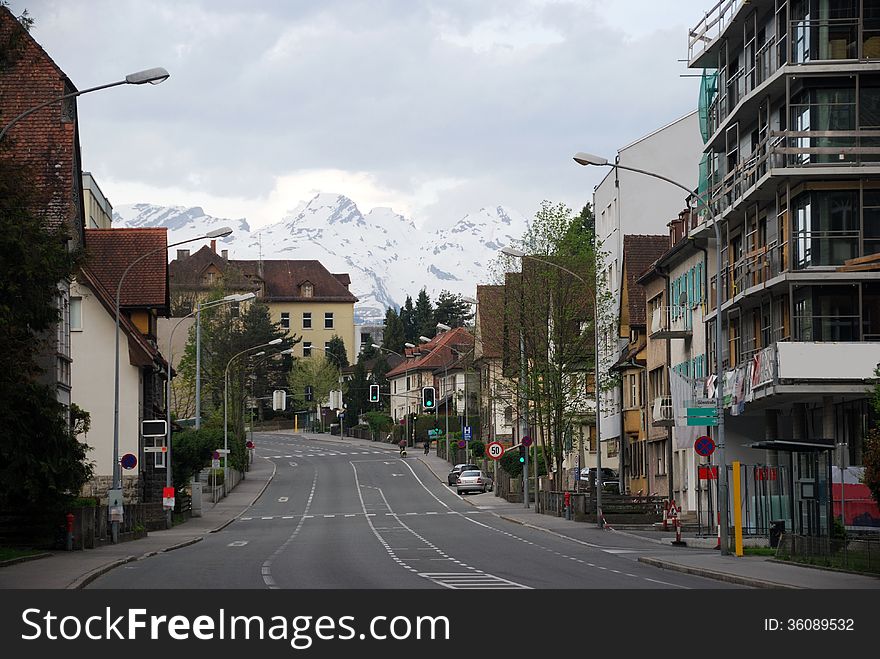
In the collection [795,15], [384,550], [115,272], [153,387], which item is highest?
[795,15]

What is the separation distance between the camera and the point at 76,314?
195ft

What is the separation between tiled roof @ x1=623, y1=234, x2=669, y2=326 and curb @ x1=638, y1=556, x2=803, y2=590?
4023 centimetres

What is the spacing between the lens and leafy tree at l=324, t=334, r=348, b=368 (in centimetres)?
18312

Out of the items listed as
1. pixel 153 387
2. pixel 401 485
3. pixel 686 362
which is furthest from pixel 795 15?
pixel 401 485

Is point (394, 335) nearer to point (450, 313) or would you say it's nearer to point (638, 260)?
point (450, 313)

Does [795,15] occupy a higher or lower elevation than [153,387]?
higher

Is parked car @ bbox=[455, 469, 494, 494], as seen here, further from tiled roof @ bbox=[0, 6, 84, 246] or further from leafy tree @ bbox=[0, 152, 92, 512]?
leafy tree @ bbox=[0, 152, 92, 512]

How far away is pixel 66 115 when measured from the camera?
51.1 meters

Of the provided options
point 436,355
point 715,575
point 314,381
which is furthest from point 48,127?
point 314,381

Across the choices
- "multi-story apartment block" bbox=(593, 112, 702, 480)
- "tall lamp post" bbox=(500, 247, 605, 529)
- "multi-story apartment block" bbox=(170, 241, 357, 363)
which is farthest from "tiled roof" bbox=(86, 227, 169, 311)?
"multi-story apartment block" bbox=(170, 241, 357, 363)

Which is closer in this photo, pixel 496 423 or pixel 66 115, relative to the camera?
pixel 66 115

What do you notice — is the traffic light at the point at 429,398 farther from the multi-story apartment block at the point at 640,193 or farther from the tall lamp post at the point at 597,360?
the multi-story apartment block at the point at 640,193
